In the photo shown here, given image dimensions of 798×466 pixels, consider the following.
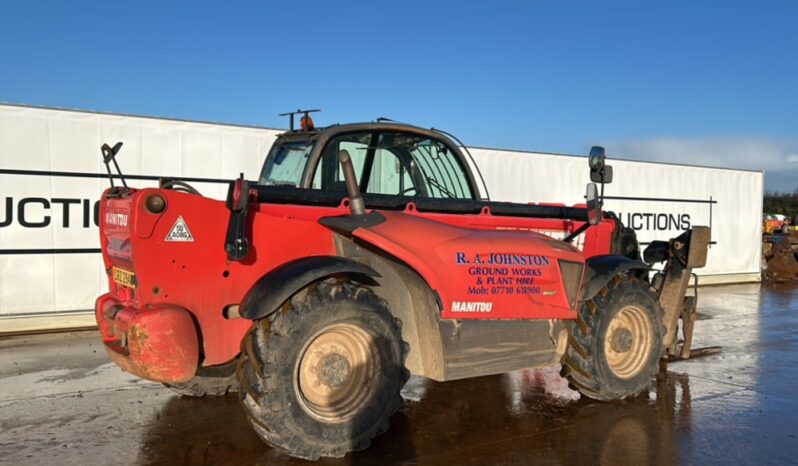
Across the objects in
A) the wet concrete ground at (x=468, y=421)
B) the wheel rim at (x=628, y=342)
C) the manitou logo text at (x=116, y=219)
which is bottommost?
the wet concrete ground at (x=468, y=421)

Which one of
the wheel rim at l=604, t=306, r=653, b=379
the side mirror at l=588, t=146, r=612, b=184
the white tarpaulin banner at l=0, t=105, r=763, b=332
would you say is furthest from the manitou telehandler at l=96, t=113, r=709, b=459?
the white tarpaulin banner at l=0, t=105, r=763, b=332

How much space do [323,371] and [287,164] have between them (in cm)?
223

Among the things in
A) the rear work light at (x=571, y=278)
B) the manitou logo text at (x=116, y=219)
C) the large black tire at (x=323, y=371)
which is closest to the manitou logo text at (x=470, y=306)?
the large black tire at (x=323, y=371)

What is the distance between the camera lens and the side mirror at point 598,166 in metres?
6.15

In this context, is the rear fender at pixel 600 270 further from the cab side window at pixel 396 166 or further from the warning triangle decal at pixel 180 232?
the warning triangle decal at pixel 180 232

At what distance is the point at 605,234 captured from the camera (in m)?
6.70

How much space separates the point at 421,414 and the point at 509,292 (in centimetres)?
144

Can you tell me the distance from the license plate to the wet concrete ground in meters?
1.16

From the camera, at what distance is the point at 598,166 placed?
617 centimetres

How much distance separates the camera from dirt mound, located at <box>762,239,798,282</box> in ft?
61.9

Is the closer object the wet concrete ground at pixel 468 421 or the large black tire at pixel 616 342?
the wet concrete ground at pixel 468 421

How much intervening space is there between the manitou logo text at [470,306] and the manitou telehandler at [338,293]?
10 mm

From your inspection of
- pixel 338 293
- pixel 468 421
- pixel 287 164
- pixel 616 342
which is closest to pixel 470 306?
pixel 338 293

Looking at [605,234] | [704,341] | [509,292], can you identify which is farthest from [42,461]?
[704,341]
